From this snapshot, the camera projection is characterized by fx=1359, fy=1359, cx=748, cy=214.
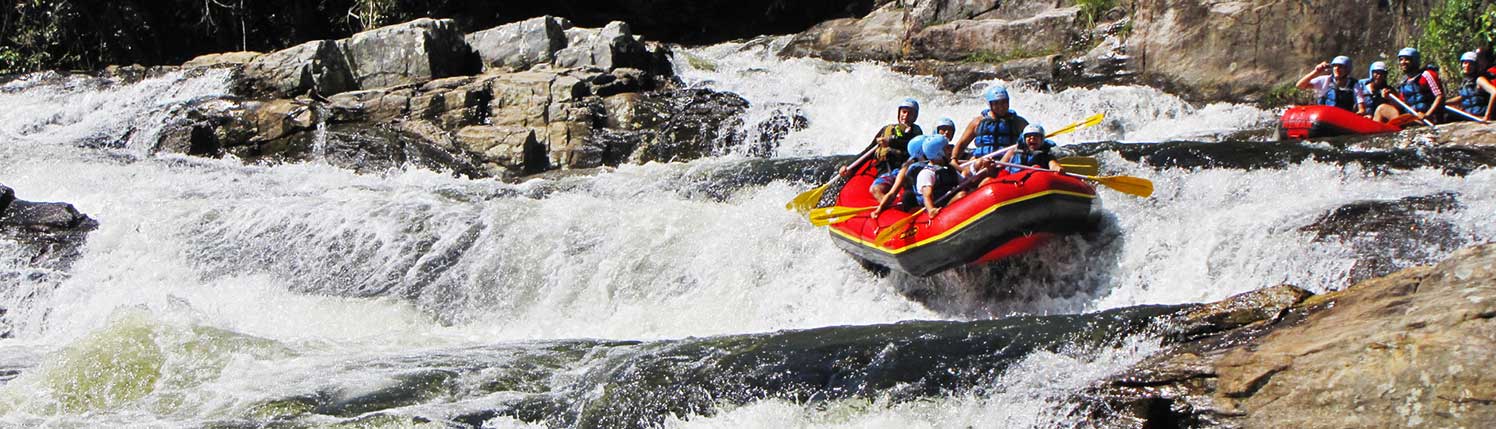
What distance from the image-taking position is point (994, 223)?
23.6 feet

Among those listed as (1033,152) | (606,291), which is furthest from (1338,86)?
(606,291)

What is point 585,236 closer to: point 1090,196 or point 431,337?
point 431,337

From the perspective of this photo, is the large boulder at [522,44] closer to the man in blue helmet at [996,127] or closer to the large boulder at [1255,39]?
the large boulder at [1255,39]

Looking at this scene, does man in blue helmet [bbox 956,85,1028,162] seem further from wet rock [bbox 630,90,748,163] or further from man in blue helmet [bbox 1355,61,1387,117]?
wet rock [bbox 630,90,748,163]

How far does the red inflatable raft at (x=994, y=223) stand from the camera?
719 centimetres

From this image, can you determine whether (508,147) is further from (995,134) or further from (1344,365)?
(1344,365)

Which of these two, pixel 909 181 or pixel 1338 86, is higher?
pixel 1338 86

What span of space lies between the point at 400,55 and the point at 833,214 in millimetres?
7410

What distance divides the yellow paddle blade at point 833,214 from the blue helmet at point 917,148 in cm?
40

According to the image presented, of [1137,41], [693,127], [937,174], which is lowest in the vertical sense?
[693,127]

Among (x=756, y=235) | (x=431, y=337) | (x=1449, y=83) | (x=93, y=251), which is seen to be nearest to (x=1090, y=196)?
(x=756, y=235)

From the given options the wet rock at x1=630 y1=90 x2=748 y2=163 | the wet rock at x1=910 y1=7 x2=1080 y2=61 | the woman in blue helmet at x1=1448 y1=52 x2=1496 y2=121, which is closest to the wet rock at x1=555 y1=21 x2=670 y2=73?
the wet rock at x1=630 y1=90 x2=748 y2=163

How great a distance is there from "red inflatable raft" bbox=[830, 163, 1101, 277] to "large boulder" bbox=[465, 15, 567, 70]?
7.47 meters

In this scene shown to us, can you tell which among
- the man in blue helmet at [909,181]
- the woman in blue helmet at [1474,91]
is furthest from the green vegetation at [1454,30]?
the man in blue helmet at [909,181]
